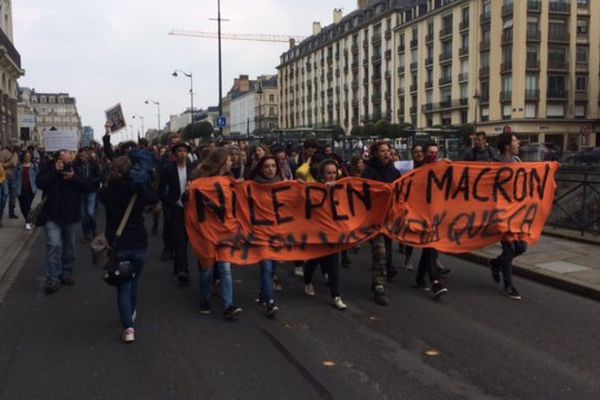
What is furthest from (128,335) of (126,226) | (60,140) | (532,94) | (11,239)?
(532,94)

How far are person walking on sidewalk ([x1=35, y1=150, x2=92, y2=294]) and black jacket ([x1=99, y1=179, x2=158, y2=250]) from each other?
6.04 feet

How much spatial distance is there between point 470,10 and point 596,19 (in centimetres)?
1225

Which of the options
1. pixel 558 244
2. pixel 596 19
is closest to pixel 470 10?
pixel 596 19

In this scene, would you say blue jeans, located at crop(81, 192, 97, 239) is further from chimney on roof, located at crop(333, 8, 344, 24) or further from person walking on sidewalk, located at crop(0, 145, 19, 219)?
chimney on roof, located at crop(333, 8, 344, 24)

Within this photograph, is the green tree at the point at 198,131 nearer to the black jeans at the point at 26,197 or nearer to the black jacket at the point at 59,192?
the black jeans at the point at 26,197

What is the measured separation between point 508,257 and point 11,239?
866 cm

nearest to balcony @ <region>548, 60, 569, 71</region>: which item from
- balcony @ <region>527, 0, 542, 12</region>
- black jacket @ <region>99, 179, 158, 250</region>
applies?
balcony @ <region>527, 0, 542, 12</region>

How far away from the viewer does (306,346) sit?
17.6 feet

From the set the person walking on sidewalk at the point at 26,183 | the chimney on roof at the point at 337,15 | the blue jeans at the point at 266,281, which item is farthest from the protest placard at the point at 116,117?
the chimney on roof at the point at 337,15

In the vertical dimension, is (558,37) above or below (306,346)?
above

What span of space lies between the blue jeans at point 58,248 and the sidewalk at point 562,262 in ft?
18.7

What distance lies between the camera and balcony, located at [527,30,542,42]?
196ft

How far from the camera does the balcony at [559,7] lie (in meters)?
60.3

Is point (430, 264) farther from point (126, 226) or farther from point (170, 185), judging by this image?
point (126, 226)
